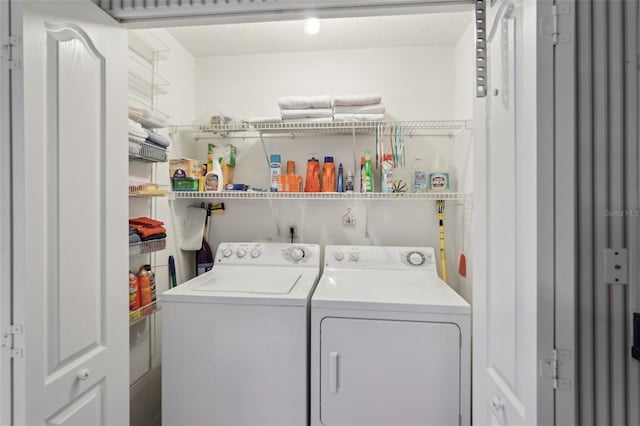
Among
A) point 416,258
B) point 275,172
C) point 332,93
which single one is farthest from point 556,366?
point 332,93

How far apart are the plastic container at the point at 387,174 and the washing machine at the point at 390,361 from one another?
786mm

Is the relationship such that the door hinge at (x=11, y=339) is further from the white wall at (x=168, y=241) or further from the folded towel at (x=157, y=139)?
the folded towel at (x=157, y=139)

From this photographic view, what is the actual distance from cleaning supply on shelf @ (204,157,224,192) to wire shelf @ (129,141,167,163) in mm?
420

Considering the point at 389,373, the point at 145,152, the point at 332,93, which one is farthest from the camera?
the point at 332,93

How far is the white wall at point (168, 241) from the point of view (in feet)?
5.97

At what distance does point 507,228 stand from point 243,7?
121cm

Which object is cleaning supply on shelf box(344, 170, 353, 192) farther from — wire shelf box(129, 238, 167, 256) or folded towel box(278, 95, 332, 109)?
wire shelf box(129, 238, 167, 256)

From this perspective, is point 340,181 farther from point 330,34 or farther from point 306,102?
point 330,34

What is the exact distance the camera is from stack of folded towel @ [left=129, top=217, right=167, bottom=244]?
161 centimetres

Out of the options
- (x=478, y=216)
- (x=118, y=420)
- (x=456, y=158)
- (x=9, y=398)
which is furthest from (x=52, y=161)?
(x=456, y=158)

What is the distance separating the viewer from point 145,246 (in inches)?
64.0

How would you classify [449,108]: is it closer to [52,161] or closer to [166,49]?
[166,49]

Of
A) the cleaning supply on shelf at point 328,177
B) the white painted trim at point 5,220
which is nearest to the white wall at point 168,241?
the white painted trim at point 5,220

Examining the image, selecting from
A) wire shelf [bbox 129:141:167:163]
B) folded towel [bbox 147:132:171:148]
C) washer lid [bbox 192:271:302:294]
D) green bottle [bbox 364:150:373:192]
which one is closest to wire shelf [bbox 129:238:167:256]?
washer lid [bbox 192:271:302:294]
